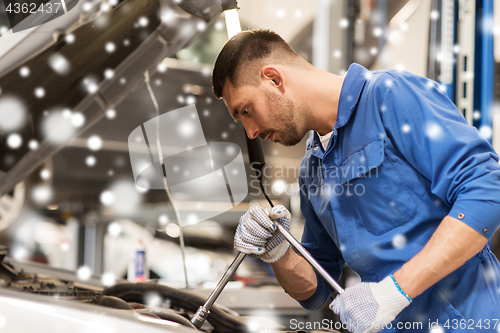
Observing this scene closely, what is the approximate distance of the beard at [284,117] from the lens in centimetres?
101

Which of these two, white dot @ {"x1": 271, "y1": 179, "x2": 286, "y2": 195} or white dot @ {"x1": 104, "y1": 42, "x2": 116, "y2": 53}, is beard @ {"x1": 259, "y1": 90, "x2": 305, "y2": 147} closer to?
white dot @ {"x1": 104, "y1": 42, "x2": 116, "y2": 53}

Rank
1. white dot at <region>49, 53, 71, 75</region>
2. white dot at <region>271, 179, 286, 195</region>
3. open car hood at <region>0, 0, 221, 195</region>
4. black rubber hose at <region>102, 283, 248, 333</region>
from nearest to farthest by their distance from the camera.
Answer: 1. open car hood at <region>0, 0, 221, 195</region>
2. white dot at <region>49, 53, 71, 75</region>
3. black rubber hose at <region>102, 283, 248, 333</region>
4. white dot at <region>271, 179, 286, 195</region>

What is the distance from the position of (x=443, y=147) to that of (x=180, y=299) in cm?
97

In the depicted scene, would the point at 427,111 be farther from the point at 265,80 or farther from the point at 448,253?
the point at 265,80

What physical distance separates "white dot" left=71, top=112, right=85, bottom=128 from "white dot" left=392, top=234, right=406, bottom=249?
102cm

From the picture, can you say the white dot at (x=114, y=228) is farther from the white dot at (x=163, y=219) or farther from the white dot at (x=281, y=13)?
the white dot at (x=281, y=13)

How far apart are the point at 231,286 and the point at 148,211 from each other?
860 mm

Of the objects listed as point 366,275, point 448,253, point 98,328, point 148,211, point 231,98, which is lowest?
point 148,211

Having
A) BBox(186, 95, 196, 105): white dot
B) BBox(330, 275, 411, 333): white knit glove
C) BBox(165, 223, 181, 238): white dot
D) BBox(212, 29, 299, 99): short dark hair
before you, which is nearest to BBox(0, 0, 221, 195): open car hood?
BBox(212, 29, 299, 99): short dark hair

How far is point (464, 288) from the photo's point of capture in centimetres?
82

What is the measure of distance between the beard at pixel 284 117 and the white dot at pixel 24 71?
58cm

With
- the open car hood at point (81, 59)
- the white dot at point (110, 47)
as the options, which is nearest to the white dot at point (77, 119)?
the open car hood at point (81, 59)

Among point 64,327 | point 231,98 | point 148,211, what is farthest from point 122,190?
point 64,327

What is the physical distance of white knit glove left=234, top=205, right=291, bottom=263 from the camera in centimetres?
99
